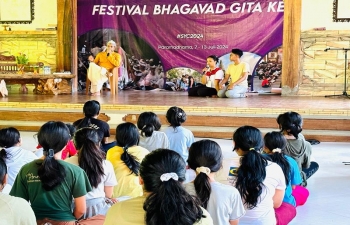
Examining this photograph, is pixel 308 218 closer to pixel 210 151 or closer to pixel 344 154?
pixel 210 151

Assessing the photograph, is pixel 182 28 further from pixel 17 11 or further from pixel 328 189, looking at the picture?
pixel 328 189

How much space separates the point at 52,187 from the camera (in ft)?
7.84

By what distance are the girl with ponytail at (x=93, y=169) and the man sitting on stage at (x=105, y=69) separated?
6.99 meters

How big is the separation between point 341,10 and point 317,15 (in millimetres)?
462

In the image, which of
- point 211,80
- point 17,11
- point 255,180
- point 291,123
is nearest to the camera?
point 255,180

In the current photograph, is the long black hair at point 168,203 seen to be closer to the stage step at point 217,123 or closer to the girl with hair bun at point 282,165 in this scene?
the girl with hair bun at point 282,165

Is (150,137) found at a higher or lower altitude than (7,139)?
lower

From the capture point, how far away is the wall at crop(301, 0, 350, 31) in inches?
388

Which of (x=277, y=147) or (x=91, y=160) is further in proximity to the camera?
(x=277, y=147)

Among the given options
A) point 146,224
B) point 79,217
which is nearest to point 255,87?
point 79,217

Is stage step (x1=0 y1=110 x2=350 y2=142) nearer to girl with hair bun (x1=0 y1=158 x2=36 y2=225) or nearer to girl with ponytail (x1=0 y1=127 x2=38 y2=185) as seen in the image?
girl with ponytail (x1=0 y1=127 x2=38 y2=185)

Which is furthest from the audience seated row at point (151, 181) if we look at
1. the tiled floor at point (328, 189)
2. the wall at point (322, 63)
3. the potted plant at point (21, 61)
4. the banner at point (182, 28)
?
the potted plant at point (21, 61)

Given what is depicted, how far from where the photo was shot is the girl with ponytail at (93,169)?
2.78m

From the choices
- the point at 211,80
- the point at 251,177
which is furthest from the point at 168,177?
the point at 211,80
